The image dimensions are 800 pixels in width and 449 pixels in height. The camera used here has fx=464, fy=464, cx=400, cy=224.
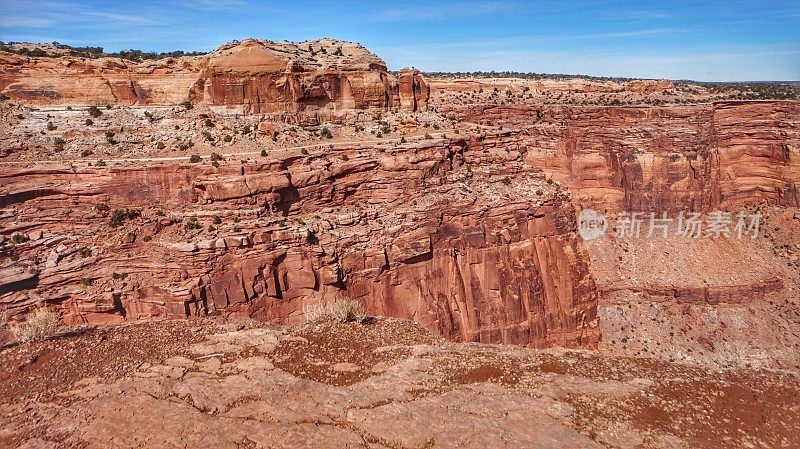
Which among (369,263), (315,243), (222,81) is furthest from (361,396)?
(222,81)

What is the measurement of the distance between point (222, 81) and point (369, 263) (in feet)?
54.8

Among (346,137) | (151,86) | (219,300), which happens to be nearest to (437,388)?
(219,300)

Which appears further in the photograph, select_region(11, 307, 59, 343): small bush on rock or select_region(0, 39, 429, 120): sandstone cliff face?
select_region(0, 39, 429, 120): sandstone cliff face

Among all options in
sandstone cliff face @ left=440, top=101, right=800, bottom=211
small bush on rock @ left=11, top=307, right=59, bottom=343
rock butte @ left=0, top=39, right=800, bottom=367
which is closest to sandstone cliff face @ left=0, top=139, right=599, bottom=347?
rock butte @ left=0, top=39, right=800, bottom=367

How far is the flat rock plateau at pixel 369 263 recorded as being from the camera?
1049cm

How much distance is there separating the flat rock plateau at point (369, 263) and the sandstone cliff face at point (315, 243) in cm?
14

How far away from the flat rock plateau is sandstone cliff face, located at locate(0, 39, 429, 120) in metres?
0.15

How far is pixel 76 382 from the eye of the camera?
37.2 ft

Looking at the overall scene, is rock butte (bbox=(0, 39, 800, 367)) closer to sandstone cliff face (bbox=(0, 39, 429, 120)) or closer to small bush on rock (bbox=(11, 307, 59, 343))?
sandstone cliff face (bbox=(0, 39, 429, 120))

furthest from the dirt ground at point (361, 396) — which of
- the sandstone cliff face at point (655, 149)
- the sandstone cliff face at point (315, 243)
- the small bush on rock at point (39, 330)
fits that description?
the sandstone cliff face at point (655, 149)

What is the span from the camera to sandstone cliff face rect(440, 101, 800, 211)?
40469 mm

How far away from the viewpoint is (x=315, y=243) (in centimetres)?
2567

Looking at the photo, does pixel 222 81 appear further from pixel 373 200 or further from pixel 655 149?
pixel 655 149

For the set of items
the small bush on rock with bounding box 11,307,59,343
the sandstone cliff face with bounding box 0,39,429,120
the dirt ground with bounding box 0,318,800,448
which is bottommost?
the dirt ground with bounding box 0,318,800,448
